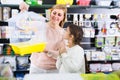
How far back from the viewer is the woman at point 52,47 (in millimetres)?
3633

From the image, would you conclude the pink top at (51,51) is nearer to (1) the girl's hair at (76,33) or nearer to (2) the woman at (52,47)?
(2) the woman at (52,47)

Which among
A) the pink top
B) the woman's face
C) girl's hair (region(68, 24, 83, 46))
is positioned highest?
the woman's face

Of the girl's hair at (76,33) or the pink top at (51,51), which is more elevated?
the girl's hair at (76,33)

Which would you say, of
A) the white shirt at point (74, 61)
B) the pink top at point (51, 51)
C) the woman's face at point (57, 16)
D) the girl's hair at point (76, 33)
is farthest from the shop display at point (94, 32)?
the white shirt at point (74, 61)

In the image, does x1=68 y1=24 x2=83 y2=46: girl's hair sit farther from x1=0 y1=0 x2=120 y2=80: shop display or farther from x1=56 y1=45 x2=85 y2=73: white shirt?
x1=0 y1=0 x2=120 y2=80: shop display

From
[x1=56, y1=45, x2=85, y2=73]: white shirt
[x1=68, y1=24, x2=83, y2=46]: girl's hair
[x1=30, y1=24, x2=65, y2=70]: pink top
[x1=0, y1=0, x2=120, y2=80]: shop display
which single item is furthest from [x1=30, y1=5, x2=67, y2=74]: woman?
[x1=56, y1=45, x2=85, y2=73]: white shirt

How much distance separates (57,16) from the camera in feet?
12.7

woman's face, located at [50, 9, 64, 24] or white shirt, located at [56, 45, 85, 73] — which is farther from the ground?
woman's face, located at [50, 9, 64, 24]

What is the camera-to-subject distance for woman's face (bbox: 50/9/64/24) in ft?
12.7

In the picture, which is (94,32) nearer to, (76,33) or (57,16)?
(57,16)

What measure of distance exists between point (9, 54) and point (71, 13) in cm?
133

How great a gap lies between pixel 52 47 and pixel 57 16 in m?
0.51

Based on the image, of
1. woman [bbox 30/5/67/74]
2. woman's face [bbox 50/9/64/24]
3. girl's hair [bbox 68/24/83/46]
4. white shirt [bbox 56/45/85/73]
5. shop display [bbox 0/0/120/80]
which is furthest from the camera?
shop display [bbox 0/0/120/80]

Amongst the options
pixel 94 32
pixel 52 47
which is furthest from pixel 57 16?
pixel 94 32
